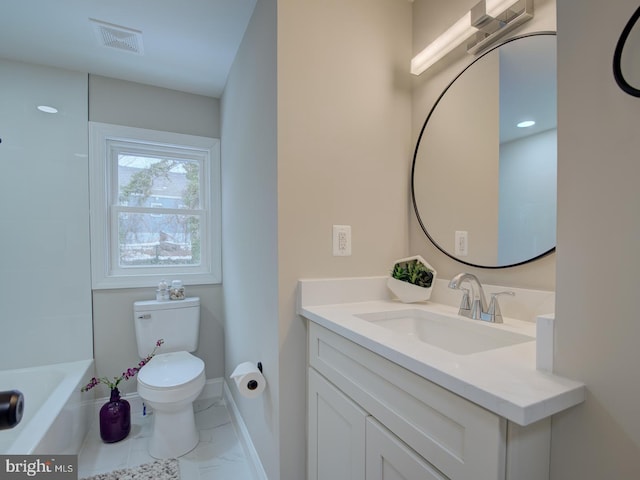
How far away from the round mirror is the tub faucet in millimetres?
123

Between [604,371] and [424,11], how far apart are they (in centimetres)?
161

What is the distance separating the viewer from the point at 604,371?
58 centimetres

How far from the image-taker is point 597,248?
23.5 inches

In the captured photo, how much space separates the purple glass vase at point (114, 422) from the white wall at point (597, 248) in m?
2.32

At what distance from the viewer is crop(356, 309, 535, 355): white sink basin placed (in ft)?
3.20

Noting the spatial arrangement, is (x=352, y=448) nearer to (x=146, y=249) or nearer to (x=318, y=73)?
(x=318, y=73)

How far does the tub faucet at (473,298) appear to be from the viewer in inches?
42.7

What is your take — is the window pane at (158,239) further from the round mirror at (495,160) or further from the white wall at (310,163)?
the round mirror at (495,160)

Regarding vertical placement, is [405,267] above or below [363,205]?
below

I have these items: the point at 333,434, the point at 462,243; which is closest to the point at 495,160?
the point at 462,243

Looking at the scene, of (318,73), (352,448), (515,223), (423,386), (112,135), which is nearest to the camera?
(423,386)

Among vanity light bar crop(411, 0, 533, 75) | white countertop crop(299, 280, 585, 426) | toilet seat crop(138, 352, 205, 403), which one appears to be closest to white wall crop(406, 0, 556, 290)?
vanity light bar crop(411, 0, 533, 75)

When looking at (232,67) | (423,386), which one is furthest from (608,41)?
(232,67)

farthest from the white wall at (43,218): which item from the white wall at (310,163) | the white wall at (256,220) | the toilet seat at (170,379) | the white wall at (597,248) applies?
the white wall at (597,248)
